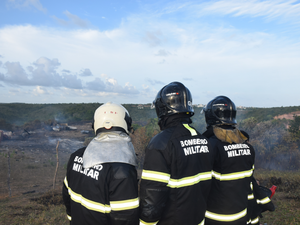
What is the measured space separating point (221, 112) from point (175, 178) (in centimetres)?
179

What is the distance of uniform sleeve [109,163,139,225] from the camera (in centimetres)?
198

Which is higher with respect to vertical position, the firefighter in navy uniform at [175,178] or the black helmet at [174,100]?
the black helmet at [174,100]

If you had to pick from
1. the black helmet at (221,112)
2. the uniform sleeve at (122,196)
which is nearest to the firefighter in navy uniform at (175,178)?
the uniform sleeve at (122,196)

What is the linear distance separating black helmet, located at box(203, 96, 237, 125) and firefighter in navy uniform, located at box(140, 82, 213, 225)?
3.81ft

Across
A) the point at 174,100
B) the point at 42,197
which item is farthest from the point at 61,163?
the point at 174,100

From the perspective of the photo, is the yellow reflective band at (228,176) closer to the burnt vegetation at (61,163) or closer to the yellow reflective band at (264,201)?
the yellow reflective band at (264,201)

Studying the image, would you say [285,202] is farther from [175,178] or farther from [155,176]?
[155,176]


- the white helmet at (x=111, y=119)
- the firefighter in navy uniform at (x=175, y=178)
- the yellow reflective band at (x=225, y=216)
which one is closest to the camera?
the firefighter in navy uniform at (x=175, y=178)

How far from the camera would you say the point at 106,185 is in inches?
78.3

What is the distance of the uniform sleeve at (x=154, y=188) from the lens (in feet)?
6.79

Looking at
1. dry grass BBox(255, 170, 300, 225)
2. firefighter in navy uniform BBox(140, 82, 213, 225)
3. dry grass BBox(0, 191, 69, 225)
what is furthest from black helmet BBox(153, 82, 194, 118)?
dry grass BBox(0, 191, 69, 225)

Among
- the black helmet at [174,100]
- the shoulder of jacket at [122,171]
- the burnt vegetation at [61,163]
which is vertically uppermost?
the black helmet at [174,100]

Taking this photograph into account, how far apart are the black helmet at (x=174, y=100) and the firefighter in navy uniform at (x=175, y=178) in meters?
0.26

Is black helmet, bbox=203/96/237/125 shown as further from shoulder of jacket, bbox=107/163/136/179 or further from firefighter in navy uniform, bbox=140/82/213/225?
shoulder of jacket, bbox=107/163/136/179
